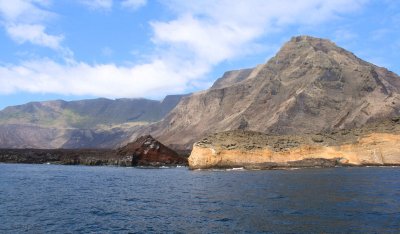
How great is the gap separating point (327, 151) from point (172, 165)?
3935cm

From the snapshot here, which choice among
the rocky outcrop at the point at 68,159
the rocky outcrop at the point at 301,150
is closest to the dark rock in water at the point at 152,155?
the rocky outcrop at the point at 68,159

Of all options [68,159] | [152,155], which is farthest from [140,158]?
[68,159]

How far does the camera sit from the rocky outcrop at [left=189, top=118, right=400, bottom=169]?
81312 mm

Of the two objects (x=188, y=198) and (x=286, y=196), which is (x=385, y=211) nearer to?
(x=286, y=196)

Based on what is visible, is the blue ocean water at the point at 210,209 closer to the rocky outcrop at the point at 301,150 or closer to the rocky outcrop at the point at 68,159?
the rocky outcrop at the point at 301,150

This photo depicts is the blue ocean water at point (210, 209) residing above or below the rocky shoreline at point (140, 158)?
below

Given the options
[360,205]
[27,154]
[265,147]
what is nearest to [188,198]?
[360,205]

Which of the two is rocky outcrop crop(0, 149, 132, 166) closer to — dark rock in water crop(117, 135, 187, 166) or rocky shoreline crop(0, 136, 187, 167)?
rocky shoreline crop(0, 136, 187, 167)

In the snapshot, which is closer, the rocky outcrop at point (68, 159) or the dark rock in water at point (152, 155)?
the dark rock in water at point (152, 155)

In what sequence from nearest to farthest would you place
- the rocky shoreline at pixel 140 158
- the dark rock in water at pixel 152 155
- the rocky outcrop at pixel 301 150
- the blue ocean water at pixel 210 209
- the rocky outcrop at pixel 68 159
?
the blue ocean water at pixel 210 209, the rocky outcrop at pixel 301 150, the dark rock in water at pixel 152 155, the rocky shoreline at pixel 140 158, the rocky outcrop at pixel 68 159

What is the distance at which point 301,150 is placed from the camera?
83000mm

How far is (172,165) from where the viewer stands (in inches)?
4208

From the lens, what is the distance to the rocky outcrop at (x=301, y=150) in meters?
81.3

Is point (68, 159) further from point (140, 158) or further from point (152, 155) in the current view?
point (152, 155)
